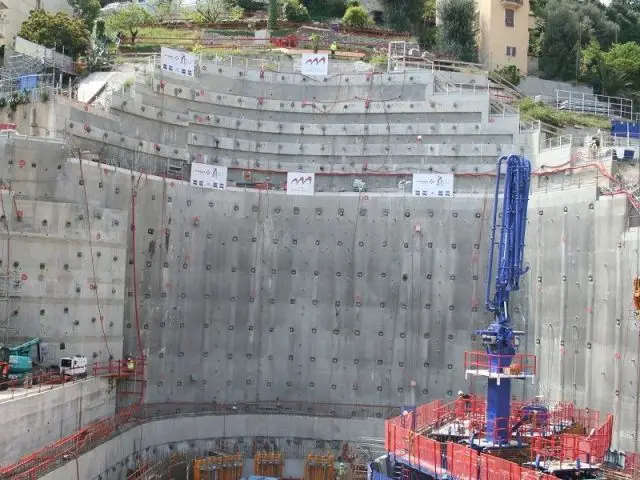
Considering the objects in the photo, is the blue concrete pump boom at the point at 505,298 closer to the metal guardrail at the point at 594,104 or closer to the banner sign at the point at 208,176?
the banner sign at the point at 208,176

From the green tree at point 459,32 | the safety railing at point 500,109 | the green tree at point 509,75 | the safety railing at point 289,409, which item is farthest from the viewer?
the green tree at point 459,32

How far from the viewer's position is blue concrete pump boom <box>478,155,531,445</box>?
1097 inches

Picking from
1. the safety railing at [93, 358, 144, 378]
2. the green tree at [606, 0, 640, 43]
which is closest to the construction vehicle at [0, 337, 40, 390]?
the safety railing at [93, 358, 144, 378]

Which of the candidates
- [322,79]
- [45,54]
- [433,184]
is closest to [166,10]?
[45,54]

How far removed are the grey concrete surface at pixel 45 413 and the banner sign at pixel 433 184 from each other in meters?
18.6

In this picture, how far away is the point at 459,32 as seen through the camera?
57.1m

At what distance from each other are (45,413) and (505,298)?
54.1ft

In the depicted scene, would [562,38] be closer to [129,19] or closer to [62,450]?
[129,19]

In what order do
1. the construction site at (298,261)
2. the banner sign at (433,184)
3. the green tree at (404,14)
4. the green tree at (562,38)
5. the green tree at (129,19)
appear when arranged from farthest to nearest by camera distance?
the green tree at (404,14) → the green tree at (129,19) → the green tree at (562,38) → the banner sign at (433,184) → the construction site at (298,261)

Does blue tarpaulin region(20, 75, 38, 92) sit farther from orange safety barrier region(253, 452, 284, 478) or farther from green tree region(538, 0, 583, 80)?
green tree region(538, 0, 583, 80)

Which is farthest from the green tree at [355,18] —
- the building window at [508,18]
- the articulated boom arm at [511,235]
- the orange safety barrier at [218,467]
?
the orange safety barrier at [218,467]

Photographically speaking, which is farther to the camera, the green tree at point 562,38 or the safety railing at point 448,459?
the green tree at point 562,38

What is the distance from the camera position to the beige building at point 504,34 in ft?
189

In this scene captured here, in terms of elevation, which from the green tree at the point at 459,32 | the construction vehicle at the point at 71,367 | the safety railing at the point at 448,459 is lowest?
the safety railing at the point at 448,459
